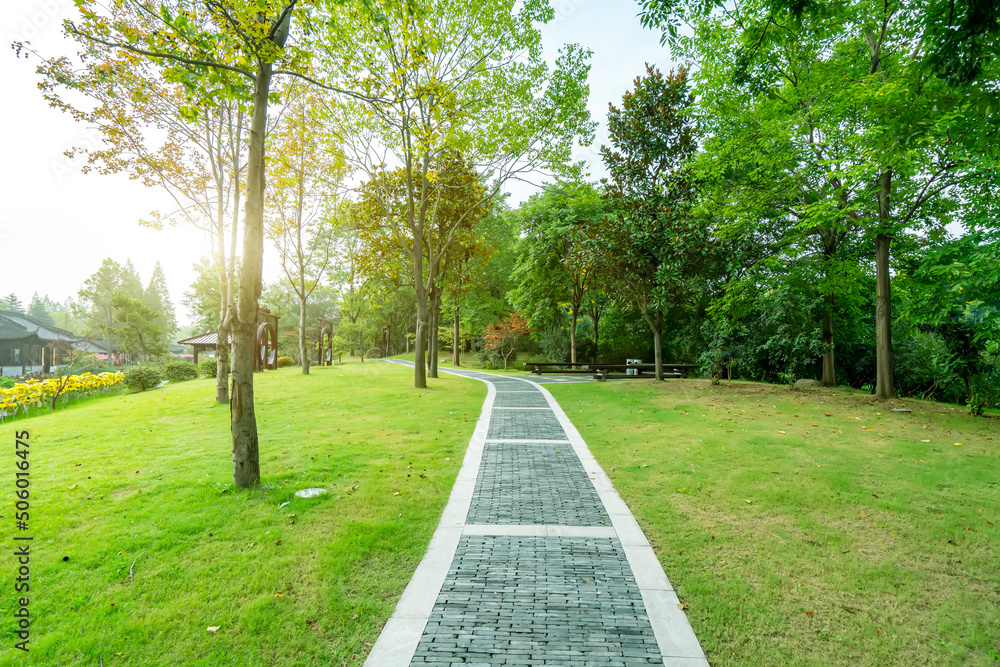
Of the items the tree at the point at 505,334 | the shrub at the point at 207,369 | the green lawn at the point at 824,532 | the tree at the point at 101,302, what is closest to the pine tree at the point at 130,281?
the tree at the point at 101,302

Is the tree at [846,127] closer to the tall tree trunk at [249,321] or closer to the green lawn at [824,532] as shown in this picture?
the green lawn at [824,532]

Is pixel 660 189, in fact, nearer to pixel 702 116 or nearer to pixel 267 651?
pixel 702 116

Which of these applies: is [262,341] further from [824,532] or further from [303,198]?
[824,532]

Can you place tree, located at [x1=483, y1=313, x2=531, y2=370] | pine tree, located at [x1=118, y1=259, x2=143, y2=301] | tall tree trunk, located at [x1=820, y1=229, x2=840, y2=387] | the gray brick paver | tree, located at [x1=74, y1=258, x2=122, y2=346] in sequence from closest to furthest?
the gray brick paver
tall tree trunk, located at [x1=820, y1=229, x2=840, y2=387]
tree, located at [x1=483, y1=313, x2=531, y2=370]
tree, located at [x1=74, y1=258, x2=122, y2=346]
pine tree, located at [x1=118, y1=259, x2=143, y2=301]

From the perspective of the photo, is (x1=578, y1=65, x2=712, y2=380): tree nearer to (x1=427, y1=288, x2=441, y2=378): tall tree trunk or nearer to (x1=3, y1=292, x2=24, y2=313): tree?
(x1=427, y1=288, x2=441, y2=378): tall tree trunk

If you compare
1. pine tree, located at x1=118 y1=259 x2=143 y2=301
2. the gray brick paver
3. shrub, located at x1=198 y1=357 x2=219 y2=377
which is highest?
pine tree, located at x1=118 y1=259 x2=143 y2=301

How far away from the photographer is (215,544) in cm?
369

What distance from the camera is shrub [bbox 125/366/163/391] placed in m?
16.1

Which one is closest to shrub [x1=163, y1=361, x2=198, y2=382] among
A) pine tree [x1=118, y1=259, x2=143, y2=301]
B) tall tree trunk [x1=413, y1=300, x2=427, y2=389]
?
tall tree trunk [x1=413, y1=300, x2=427, y2=389]

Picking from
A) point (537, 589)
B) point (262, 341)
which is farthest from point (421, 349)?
point (262, 341)

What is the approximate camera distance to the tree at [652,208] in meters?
15.4

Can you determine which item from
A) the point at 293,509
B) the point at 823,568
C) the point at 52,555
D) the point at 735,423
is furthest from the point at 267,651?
the point at 735,423

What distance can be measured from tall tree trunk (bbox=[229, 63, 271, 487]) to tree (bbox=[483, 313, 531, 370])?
23.1 metres

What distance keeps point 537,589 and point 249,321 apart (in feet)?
13.7
